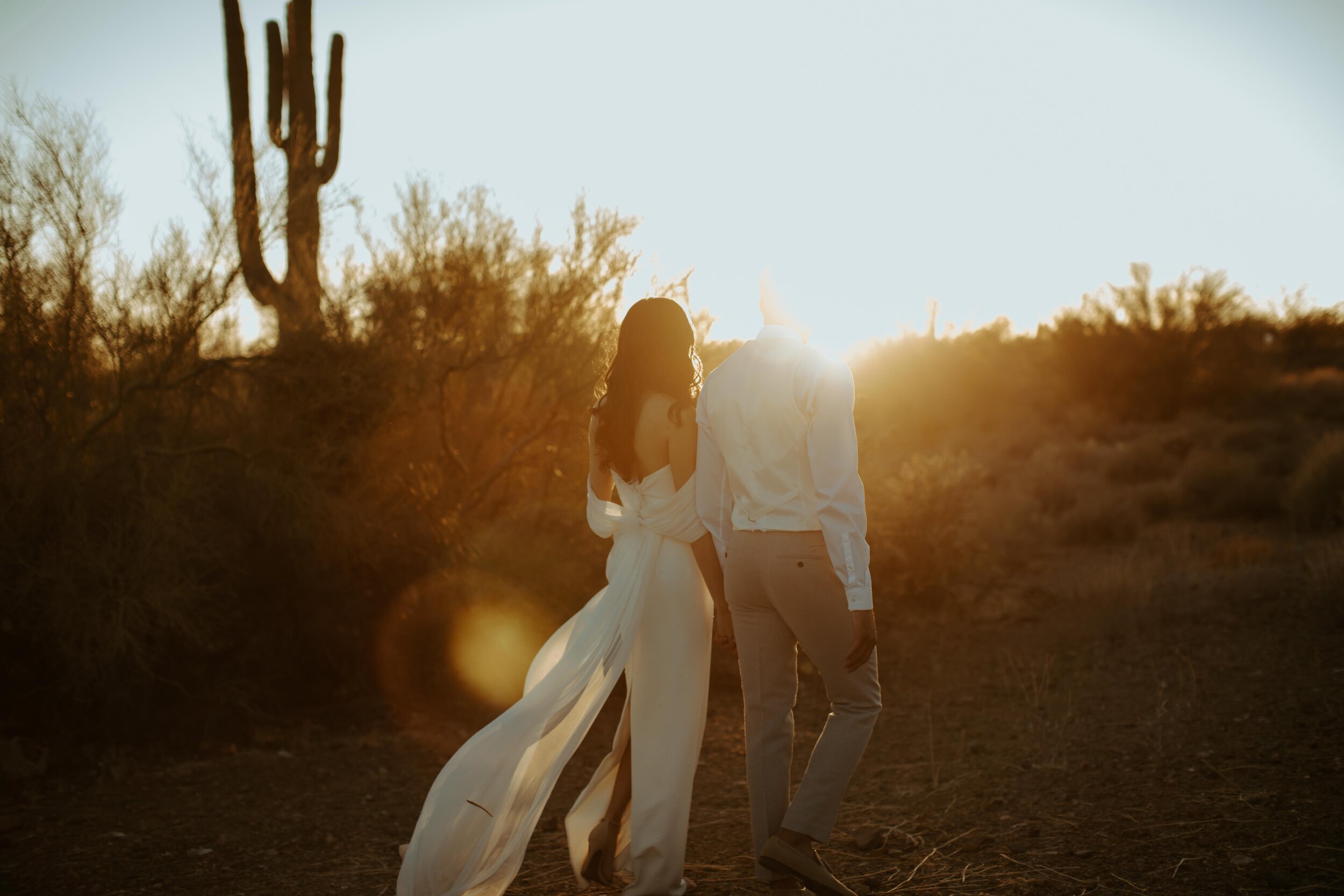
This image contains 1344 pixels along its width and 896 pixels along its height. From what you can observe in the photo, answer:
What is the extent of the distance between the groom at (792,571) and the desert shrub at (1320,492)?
11.0m

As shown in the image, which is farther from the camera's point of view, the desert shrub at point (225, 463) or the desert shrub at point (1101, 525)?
the desert shrub at point (1101, 525)

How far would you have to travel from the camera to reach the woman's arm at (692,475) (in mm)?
3393

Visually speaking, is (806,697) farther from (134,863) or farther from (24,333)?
(24,333)

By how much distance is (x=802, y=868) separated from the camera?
9.64ft

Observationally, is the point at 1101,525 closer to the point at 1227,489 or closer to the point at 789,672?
the point at 1227,489

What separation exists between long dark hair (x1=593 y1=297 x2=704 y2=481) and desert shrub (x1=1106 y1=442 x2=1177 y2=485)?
50.7 feet

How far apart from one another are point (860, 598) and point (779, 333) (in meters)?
0.88

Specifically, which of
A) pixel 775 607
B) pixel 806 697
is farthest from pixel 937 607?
pixel 775 607

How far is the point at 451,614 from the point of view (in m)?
7.18

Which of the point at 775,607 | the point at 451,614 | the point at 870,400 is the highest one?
the point at 870,400

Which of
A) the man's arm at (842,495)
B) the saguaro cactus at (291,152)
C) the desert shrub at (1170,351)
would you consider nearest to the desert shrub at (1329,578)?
the man's arm at (842,495)

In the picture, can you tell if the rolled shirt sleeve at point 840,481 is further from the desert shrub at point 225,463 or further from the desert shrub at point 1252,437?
the desert shrub at point 1252,437

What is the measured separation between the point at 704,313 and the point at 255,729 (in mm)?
5430

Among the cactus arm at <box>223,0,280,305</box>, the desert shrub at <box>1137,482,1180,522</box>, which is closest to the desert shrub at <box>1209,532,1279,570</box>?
the desert shrub at <box>1137,482,1180,522</box>
